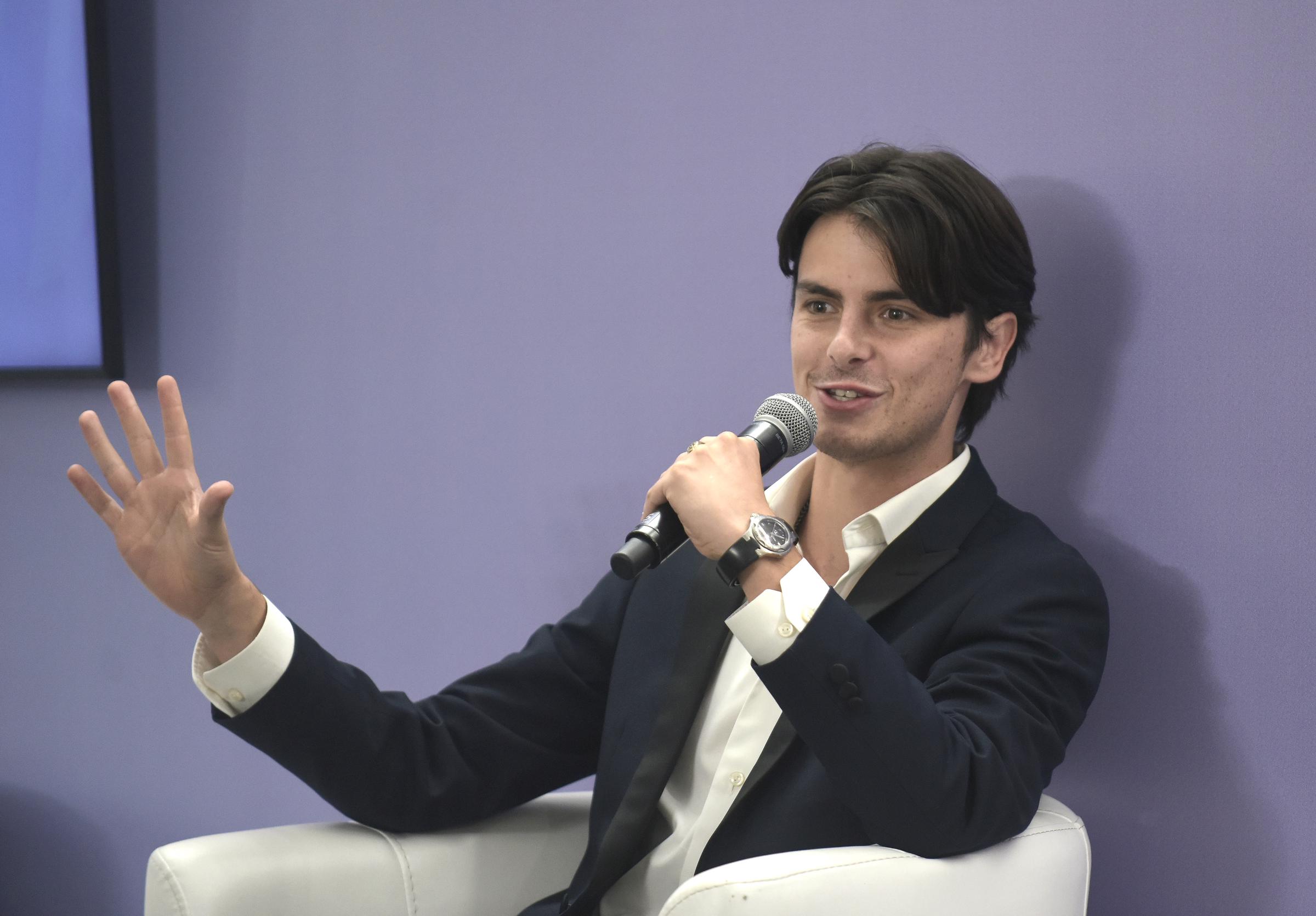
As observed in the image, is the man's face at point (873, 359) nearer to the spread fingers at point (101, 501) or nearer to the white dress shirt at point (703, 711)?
the white dress shirt at point (703, 711)

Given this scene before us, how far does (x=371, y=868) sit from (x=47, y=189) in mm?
1949

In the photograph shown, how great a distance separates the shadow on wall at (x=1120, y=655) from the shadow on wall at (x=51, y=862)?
2300mm

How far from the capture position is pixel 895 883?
1359 millimetres

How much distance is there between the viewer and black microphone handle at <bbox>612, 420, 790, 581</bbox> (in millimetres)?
1329

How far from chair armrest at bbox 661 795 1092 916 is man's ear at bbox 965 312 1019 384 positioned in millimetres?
616

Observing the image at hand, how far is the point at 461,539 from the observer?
2.60m

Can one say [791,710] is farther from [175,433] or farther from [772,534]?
[175,433]

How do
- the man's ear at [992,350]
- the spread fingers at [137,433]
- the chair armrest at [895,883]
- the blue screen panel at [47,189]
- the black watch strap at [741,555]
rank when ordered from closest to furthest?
the chair armrest at [895,883], the black watch strap at [741,555], the spread fingers at [137,433], the man's ear at [992,350], the blue screen panel at [47,189]

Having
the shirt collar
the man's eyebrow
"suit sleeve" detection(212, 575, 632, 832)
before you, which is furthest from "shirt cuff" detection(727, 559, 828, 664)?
"suit sleeve" detection(212, 575, 632, 832)

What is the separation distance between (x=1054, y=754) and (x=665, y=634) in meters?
0.57

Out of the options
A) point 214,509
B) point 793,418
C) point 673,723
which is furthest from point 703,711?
point 214,509

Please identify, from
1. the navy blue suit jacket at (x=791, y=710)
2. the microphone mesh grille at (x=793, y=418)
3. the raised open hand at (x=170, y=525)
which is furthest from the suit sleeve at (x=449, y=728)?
the microphone mesh grille at (x=793, y=418)

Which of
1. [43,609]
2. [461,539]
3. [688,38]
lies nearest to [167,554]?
[461,539]

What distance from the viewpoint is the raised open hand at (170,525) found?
1.59 metres
